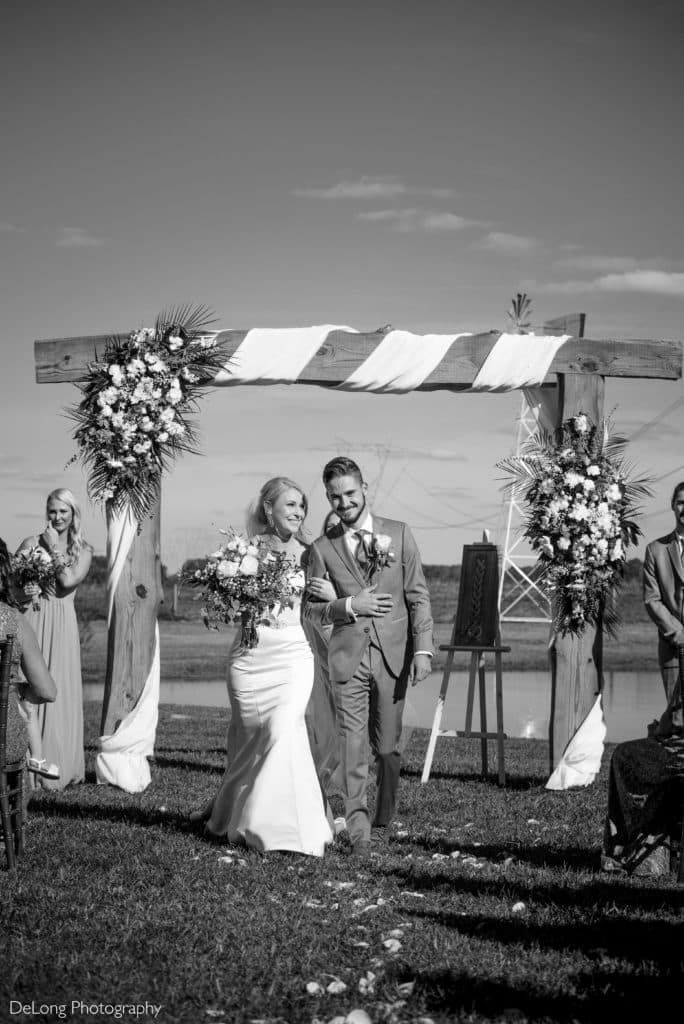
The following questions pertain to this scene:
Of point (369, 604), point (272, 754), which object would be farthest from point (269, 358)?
point (272, 754)

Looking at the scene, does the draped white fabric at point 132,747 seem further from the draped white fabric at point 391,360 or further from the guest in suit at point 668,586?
the guest in suit at point 668,586

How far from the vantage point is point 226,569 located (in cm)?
742

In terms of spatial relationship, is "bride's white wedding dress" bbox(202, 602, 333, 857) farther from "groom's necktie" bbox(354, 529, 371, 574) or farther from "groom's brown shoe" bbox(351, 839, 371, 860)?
"groom's necktie" bbox(354, 529, 371, 574)

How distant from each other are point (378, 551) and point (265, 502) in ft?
2.62

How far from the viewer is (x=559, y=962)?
477 cm

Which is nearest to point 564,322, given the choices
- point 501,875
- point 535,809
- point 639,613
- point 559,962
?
point 535,809

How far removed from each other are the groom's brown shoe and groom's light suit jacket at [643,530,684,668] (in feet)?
10.1

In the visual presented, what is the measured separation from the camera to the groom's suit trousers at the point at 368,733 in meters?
7.35

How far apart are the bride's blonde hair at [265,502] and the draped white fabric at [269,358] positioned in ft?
7.71

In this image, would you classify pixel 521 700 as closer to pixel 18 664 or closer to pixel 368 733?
pixel 368 733

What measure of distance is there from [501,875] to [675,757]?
1206 millimetres

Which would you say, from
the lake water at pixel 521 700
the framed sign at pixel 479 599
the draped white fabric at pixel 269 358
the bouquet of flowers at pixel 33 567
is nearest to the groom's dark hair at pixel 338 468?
the draped white fabric at pixel 269 358

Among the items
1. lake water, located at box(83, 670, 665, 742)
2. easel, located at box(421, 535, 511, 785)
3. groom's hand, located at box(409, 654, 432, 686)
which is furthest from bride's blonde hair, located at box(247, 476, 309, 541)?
lake water, located at box(83, 670, 665, 742)

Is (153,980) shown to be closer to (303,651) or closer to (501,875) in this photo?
(501,875)
